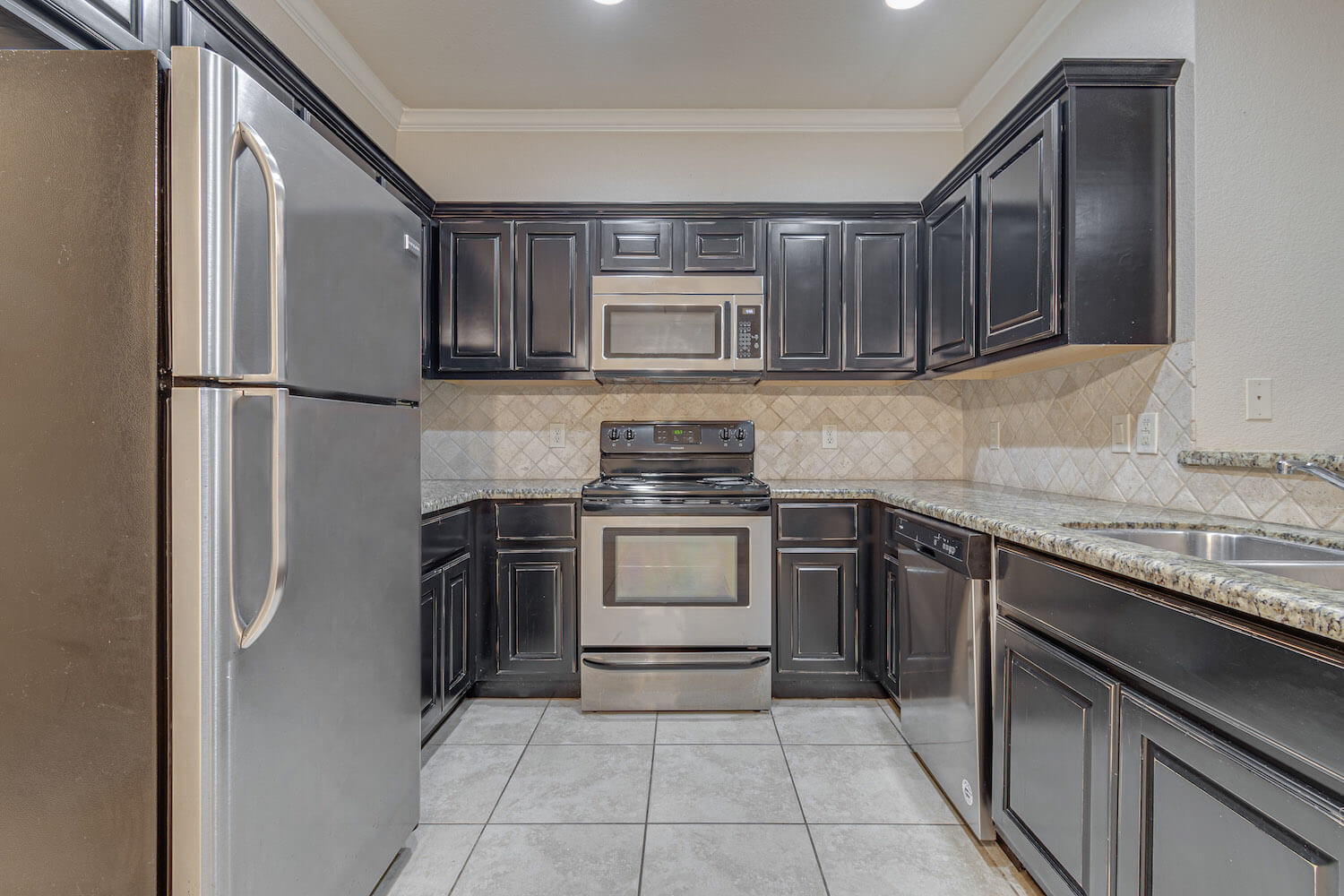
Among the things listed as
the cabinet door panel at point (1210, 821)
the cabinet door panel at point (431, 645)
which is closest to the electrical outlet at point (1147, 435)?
the cabinet door panel at point (1210, 821)

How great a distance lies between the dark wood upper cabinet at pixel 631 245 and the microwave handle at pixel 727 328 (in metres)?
0.32

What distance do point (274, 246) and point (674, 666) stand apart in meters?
2.00

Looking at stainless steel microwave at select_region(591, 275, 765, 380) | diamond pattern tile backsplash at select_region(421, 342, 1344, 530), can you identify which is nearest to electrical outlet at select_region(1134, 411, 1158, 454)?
diamond pattern tile backsplash at select_region(421, 342, 1344, 530)

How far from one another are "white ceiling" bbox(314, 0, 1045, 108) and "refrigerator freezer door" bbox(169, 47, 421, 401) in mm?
1478

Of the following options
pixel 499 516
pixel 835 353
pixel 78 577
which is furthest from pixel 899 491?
pixel 78 577

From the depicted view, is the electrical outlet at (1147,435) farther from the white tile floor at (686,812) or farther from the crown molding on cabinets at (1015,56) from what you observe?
the crown molding on cabinets at (1015,56)

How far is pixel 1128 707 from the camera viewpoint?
107cm

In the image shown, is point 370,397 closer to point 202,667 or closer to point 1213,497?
point 202,667

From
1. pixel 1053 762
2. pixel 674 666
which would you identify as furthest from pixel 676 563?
pixel 1053 762

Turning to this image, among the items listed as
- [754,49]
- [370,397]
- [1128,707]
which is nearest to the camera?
[1128,707]

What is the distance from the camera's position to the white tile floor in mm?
1512

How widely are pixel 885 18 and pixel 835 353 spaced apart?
4.19 ft

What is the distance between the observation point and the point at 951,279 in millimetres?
2420

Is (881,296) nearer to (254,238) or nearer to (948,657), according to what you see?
(948,657)
